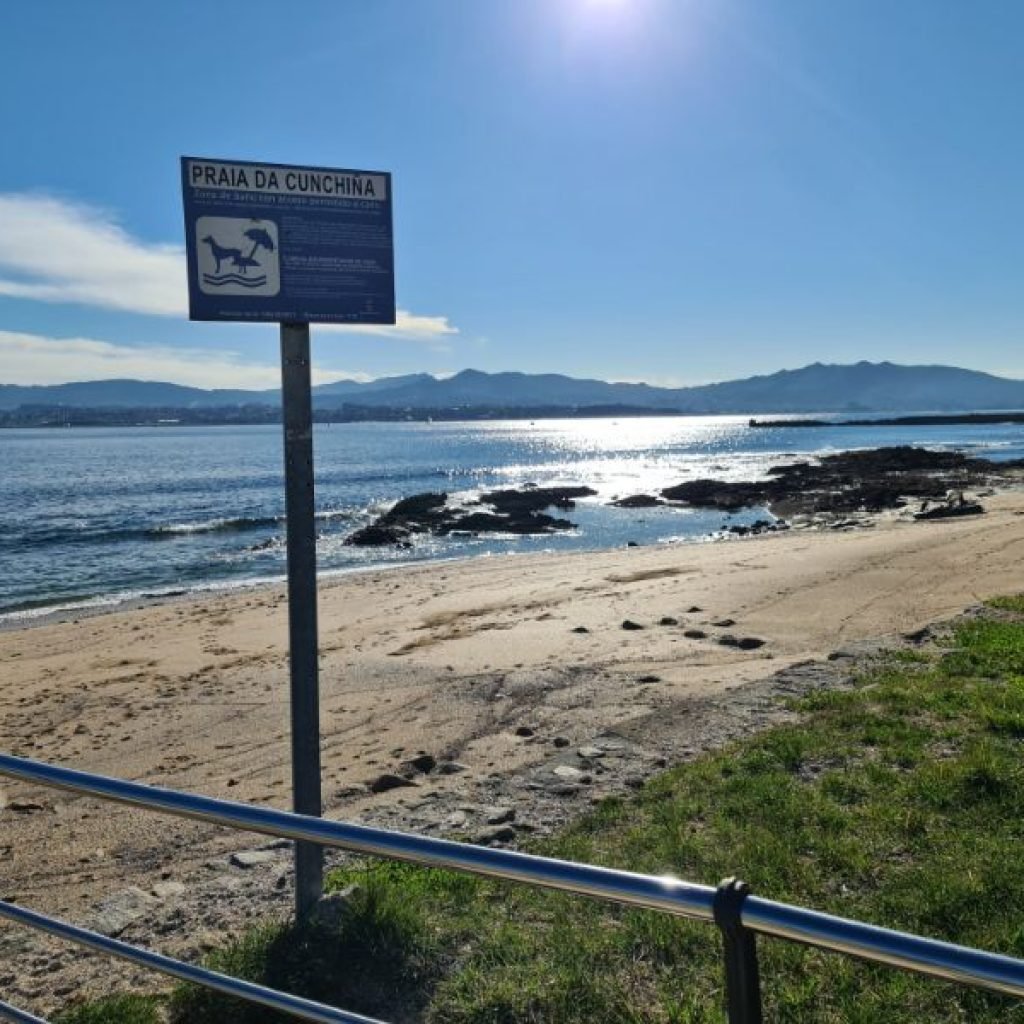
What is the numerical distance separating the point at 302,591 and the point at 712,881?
240 cm

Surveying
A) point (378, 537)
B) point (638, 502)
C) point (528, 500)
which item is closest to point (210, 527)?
Result: point (378, 537)

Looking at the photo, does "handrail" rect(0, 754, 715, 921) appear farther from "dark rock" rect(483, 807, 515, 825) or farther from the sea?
the sea

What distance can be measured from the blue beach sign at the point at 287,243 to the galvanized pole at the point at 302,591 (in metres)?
0.26

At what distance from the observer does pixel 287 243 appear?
11.5ft

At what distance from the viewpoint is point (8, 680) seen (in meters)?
12.7

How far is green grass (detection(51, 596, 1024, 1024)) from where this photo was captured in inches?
132

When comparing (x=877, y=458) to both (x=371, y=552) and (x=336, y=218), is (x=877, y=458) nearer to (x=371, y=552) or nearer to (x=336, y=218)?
(x=371, y=552)

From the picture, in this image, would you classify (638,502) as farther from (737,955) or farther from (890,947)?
(890,947)

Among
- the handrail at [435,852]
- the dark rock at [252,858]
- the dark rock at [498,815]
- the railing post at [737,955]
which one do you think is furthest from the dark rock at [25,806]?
the railing post at [737,955]

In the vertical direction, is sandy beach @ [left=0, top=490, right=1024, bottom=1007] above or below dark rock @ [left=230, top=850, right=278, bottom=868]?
below

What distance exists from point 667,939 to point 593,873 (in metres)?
2.44

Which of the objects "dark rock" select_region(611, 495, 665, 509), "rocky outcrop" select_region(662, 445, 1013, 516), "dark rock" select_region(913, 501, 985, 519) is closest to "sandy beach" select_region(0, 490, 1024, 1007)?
"dark rock" select_region(913, 501, 985, 519)

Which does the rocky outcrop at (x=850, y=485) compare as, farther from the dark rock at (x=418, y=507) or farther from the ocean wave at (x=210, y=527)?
the ocean wave at (x=210, y=527)

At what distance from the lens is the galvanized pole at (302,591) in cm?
377
